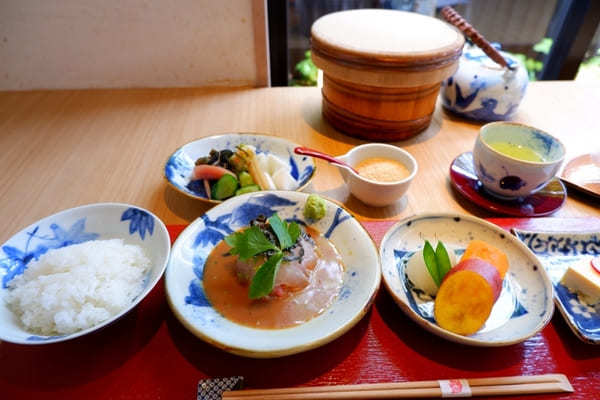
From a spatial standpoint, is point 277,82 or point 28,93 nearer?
point 28,93

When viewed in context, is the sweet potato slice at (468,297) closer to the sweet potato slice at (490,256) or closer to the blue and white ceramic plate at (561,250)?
the sweet potato slice at (490,256)

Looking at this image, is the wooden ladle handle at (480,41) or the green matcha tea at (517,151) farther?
the wooden ladle handle at (480,41)

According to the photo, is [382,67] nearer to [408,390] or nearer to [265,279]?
[265,279]

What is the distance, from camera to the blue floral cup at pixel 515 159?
1.31 meters

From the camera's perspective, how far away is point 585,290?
1.08 metres

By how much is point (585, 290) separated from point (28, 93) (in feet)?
9.28

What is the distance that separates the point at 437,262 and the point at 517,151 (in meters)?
0.73

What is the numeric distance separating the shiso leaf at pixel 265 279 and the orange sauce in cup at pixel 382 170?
602mm

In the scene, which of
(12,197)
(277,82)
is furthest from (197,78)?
(12,197)

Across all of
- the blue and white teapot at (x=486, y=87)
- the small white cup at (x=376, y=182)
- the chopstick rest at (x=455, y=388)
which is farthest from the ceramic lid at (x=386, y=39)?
the chopstick rest at (x=455, y=388)

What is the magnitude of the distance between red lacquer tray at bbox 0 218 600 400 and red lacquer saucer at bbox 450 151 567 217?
19.8 inches

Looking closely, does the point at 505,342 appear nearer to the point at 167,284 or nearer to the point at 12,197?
the point at 167,284

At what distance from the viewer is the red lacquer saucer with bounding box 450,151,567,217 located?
1411 millimetres

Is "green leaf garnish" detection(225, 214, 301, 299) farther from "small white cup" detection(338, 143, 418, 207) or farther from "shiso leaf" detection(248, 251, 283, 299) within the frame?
"small white cup" detection(338, 143, 418, 207)
